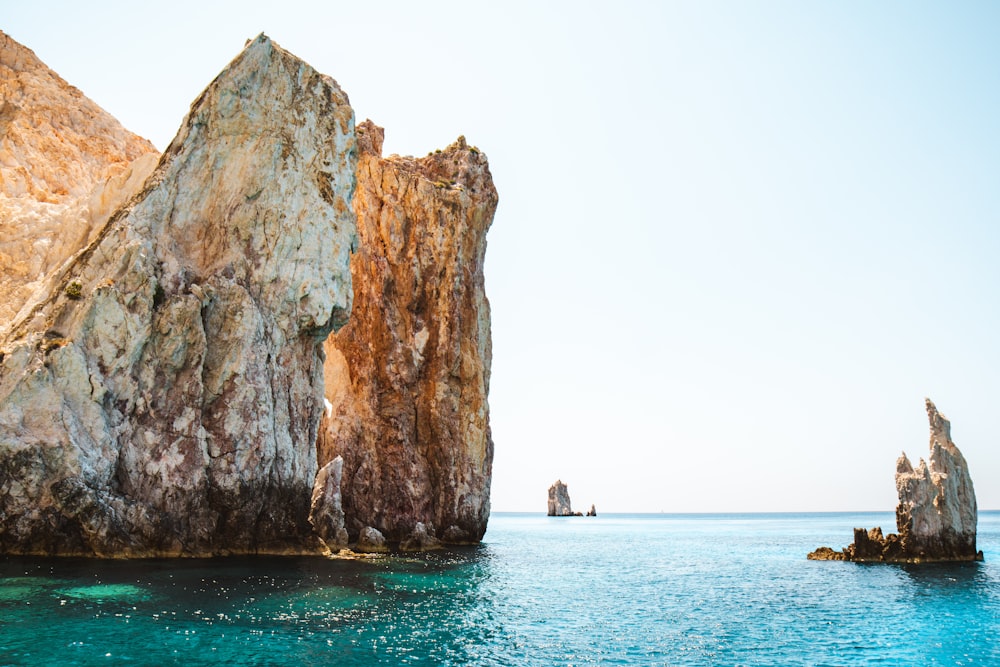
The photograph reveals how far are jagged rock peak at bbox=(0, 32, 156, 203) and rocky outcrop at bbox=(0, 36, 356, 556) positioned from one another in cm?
1832

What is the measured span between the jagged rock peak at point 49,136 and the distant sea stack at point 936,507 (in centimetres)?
6162

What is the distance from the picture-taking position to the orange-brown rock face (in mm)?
52031

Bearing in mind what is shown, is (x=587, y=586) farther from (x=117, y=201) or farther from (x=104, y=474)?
(x=117, y=201)

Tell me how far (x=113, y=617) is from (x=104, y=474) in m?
13.5

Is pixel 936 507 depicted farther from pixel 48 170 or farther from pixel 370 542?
pixel 48 170

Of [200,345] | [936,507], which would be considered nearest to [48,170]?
[200,345]

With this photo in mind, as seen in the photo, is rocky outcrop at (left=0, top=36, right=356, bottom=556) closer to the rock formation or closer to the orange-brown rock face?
the rock formation

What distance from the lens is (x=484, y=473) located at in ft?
197

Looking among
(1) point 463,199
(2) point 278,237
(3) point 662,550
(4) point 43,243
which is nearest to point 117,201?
(4) point 43,243

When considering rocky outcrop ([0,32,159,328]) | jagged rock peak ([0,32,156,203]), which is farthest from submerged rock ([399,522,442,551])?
jagged rock peak ([0,32,156,203])

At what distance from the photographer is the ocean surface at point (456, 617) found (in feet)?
57.7

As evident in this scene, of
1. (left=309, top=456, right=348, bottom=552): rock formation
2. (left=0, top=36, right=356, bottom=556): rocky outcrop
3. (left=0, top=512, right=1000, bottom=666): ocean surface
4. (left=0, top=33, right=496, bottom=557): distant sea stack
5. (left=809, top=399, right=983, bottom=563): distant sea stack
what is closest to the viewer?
(left=0, top=512, right=1000, bottom=666): ocean surface

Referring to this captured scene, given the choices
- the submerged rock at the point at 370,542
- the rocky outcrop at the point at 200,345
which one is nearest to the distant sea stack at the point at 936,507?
the submerged rock at the point at 370,542

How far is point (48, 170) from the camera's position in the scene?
176 ft
